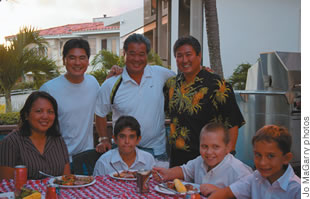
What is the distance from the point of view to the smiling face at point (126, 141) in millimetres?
3775

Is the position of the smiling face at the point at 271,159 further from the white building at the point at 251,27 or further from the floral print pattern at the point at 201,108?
the white building at the point at 251,27

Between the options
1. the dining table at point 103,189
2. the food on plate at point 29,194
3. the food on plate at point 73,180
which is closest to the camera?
the food on plate at point 29,194

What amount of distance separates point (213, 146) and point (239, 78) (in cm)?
1193

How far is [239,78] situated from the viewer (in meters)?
14.7

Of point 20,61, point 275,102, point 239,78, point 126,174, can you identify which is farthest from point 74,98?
point 239,78

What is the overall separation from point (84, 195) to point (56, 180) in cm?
36

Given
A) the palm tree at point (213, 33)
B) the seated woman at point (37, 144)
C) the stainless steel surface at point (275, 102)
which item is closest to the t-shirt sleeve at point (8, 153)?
the seated woman at point (37, 144)

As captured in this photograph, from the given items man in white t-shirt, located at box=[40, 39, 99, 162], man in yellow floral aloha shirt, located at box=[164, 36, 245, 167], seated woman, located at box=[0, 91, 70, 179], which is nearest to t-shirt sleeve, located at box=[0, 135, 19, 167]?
seated woman, located at box=[0, 91, 70, 179]

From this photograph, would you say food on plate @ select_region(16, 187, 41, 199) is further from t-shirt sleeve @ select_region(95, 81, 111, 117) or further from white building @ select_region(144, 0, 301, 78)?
white building @ select_region(144, 0, 301, 78)

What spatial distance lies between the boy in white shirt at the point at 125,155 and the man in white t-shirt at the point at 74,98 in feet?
1.61

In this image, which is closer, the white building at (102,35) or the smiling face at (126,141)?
the smiling face at (126,141)

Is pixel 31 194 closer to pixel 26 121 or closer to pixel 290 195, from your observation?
pixel 26 121

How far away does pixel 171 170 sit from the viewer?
11.2ft

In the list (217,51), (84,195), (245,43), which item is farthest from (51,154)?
(245,43)
